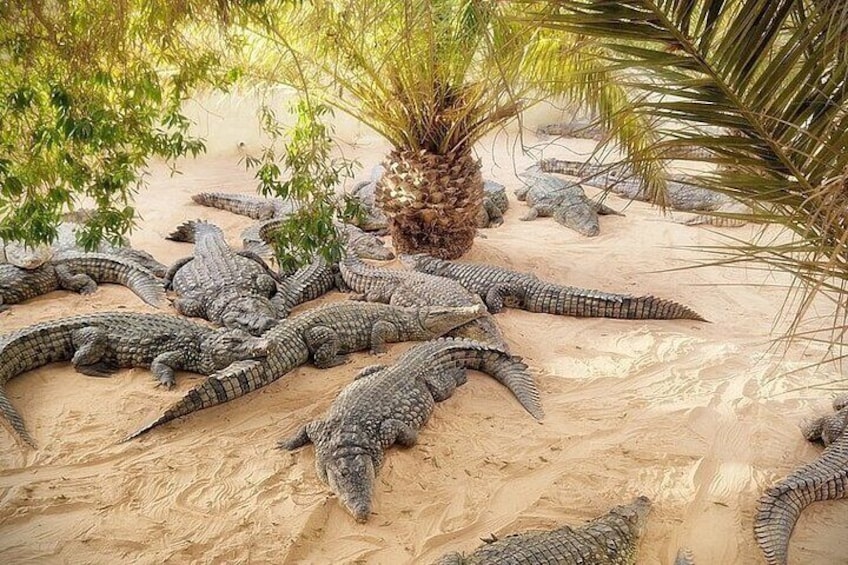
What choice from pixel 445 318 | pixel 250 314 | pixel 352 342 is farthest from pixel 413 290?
pixel 250 314

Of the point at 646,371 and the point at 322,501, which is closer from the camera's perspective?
the point at 322,501

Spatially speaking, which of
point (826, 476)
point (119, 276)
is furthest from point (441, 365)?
point (119, 276)

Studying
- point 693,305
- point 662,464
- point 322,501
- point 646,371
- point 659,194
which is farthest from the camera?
point 659,194

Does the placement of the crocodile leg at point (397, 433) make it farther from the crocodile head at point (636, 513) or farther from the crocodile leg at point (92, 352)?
the crocodile leg at point (92, 352)

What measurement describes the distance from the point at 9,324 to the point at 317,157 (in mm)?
3194

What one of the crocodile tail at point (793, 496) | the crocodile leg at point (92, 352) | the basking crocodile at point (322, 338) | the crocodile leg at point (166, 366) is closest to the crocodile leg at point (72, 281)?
the crocodile leg at point (92, 352)

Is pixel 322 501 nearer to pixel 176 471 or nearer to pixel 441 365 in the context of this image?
pixel 176 471

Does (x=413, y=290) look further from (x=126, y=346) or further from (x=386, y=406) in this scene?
(x=126, y=346)

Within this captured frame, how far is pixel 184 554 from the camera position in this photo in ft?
11.0

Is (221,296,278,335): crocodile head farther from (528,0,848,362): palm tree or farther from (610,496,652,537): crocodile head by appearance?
(528,0,848,362): palm tree

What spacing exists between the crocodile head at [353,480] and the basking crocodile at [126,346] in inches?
49.1

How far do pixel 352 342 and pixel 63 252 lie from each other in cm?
312

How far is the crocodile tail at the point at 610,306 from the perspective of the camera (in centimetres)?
604

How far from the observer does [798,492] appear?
12.3ft
